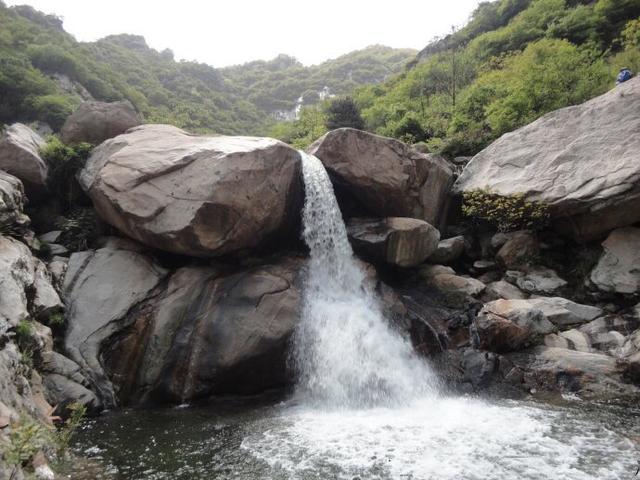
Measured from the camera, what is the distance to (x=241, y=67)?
92.4 m

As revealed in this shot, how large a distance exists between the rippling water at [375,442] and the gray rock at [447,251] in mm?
6390

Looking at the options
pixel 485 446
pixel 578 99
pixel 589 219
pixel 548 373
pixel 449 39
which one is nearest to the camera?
pixel 485 446

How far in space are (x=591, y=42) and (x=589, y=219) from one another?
14.2 m

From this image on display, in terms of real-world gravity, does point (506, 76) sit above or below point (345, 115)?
above

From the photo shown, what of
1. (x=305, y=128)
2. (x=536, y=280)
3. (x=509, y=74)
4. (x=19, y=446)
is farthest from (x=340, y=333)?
(x=305, y=128)

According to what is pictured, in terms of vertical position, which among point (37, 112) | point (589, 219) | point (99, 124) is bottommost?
point (589, 219)

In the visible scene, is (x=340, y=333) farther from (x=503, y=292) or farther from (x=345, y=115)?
(x=345, y=115)

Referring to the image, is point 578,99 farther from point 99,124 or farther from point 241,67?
point 241,67

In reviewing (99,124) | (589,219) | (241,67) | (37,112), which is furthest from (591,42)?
(241,67)

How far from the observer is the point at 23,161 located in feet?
40.7

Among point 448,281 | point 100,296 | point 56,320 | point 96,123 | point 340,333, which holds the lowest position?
point 340,333

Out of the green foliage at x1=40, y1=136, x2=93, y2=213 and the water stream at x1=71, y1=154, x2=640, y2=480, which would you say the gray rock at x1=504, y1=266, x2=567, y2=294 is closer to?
the water stream at x1=71, y1=154, x2=640, y2=480

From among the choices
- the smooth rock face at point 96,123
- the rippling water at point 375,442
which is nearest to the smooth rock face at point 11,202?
the smooth rock face at point 96,123

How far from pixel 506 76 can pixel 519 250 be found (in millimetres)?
14725
